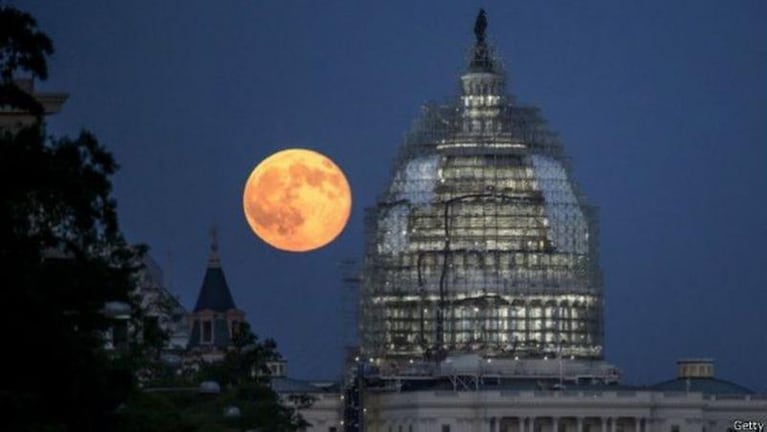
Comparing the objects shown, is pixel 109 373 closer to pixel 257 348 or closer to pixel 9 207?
pixel 9 207

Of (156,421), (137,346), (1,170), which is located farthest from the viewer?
(137,346)

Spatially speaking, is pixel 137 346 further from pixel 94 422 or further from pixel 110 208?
pixel 110 208

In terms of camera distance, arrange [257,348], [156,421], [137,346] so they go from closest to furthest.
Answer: [156,421] → [137,346] → [257,348]

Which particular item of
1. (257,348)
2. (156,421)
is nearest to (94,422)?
(156,421)

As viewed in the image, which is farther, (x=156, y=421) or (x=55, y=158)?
(x=156, y=421)

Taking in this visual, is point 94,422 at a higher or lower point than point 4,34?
lower

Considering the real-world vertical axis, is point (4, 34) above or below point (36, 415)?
above

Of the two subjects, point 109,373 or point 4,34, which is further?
point 109,373

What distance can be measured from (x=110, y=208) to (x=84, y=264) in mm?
2941

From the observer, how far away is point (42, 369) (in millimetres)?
90500

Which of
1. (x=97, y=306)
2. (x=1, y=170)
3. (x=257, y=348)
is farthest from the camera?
(x=257, y=348)

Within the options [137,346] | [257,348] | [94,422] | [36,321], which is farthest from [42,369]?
[257,348]

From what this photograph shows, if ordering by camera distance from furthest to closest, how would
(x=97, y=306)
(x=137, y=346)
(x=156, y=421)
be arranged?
(x=137, y=346) < (x=156, y=421) < (x=97, y=306)

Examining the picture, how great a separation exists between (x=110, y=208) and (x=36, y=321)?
2.93 m
